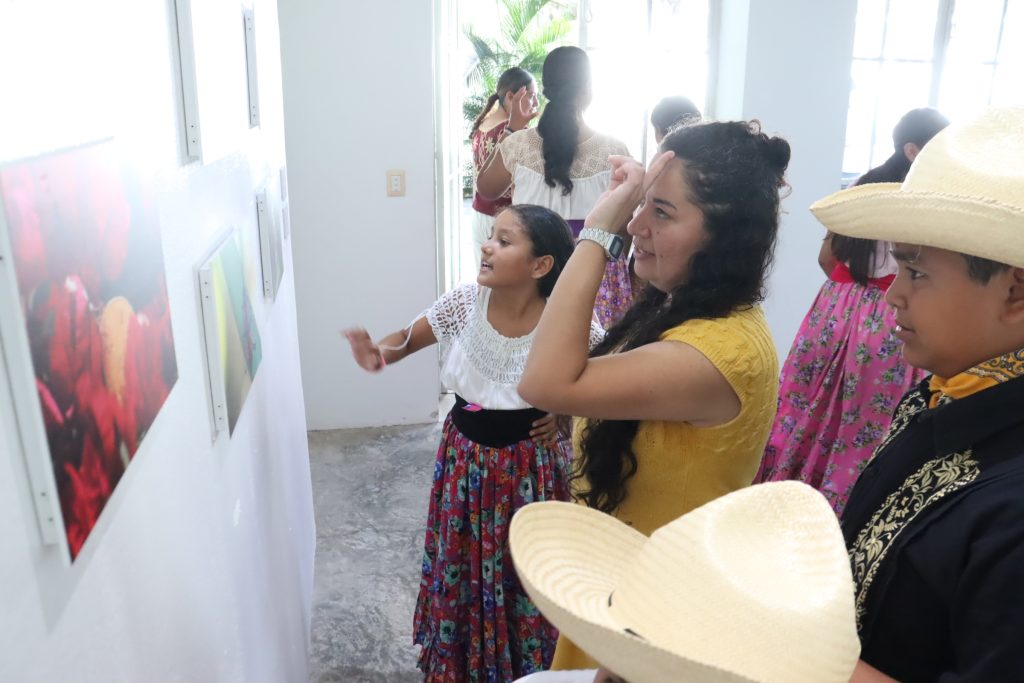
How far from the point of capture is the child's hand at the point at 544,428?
1956 millimetres

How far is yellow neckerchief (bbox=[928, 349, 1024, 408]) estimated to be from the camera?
2.91ft

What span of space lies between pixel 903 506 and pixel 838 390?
206 centimetres

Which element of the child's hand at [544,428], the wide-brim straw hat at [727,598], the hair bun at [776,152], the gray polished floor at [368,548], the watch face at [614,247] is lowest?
the gray polished floor at [368,548]

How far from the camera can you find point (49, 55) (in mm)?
654

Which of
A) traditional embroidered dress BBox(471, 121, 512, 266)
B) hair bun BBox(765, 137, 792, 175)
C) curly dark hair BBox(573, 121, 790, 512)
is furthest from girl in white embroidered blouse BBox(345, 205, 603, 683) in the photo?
traditional embroidered dress BBox(471, 121, 512, 266)

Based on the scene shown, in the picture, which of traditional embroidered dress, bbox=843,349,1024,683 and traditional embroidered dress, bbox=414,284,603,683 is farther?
traditional embroidered dress, bbox=414,284,603,683

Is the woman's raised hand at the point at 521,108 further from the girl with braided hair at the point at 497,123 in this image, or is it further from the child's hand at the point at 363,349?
the child's hand at the point at 363,349

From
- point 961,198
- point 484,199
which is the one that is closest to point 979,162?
point 961,198

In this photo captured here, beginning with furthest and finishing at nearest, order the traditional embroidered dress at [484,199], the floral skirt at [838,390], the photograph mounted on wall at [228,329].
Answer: the traditional embroidered dress at [484,199] < the floral skirt at [838,390] < the photograph mounted on wall at [228,329]

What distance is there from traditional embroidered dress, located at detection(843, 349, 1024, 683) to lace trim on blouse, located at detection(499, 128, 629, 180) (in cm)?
240

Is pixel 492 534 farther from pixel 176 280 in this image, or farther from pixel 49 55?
pixel 49 55

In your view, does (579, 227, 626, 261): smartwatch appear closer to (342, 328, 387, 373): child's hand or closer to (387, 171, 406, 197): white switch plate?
(342, 328, 387, 373): child's hand

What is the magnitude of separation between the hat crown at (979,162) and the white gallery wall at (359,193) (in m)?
2.99

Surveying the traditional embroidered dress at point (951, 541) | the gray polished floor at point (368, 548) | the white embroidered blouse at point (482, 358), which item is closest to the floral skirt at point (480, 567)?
the white embroidered blouse at point (482, 358)
